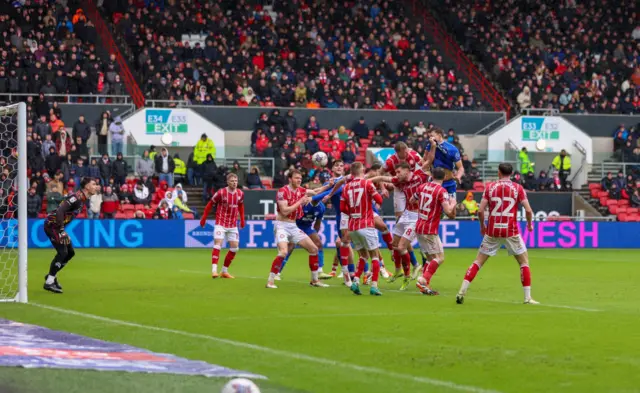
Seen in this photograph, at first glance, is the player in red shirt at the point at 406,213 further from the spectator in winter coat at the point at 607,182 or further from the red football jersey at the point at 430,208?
the spectator in winter coat at the point at 607,182

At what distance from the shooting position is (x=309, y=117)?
136 ft

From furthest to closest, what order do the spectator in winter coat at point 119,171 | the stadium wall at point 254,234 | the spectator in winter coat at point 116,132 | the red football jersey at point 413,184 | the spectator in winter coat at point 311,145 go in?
1. the spectator in winter coat at point 311,145
2. the spectator in winter coat at point 116,132
3. the spectator in winter coat at point 119,171
4. the stadium wall at point 254,234
5. the red football jersey at point 413,184

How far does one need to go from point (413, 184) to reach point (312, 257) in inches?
87.0

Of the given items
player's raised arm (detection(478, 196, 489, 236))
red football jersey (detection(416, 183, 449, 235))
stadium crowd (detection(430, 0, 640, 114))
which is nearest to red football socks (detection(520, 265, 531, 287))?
player's raised arm (detection(478, 196, 489, 236))

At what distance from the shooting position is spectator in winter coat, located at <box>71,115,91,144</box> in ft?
120

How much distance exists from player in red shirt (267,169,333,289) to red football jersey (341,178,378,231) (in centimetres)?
174

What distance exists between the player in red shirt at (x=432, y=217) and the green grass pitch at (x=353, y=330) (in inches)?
23.9

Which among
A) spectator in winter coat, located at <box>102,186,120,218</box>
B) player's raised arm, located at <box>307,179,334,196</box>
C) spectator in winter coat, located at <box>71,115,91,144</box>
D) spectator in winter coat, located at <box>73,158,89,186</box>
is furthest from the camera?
spectator in winter coat, located at <box>71,115,91,144</box>

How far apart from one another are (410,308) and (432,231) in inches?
90.8

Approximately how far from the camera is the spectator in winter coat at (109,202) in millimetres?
34438

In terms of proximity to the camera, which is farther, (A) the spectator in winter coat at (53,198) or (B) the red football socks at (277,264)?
(A) the spectator in winter coat at (53,198)

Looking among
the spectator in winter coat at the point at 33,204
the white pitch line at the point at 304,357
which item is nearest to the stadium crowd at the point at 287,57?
the spectator in winter coat at the point at 33,204

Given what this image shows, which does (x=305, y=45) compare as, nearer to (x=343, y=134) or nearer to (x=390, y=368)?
(x=343, y=134)

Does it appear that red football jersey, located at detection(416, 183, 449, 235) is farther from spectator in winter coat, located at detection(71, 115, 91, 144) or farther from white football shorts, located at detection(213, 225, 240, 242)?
spectator in winter coat, located at detection(71, 115, 91, 144)
